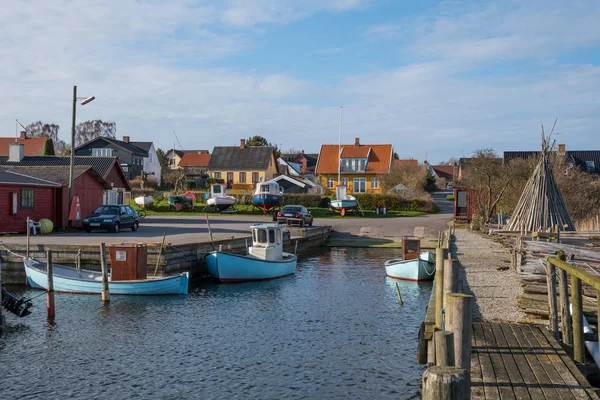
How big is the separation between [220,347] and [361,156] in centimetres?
6213

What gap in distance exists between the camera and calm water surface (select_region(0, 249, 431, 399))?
12.0m

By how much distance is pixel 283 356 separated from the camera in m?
14.3

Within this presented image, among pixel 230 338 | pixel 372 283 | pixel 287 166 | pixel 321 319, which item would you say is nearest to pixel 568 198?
pixel 372 283

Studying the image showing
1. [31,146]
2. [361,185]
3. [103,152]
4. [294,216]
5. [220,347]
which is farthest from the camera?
[103,152]

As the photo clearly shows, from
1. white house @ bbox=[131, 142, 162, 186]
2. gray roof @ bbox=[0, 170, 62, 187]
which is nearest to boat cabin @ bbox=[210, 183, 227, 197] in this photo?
gray roof @ bbox=[0, 170, 62, 187]

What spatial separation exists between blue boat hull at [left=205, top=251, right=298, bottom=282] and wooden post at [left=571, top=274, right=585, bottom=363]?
17.1 meters

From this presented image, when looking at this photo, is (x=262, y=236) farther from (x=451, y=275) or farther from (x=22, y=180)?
(x=451, y=275)

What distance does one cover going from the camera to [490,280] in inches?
700

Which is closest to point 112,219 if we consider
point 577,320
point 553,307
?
point 553,307

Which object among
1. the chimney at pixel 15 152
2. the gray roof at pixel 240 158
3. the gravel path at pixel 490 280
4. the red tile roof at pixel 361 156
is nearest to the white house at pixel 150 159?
the gray roof at pixel 240 158

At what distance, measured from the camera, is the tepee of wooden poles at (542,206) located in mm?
24016

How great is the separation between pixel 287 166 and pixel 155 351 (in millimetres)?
82956

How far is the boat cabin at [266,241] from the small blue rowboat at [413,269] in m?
5.37

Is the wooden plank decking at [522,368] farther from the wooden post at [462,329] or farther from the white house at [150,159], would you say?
the white house at [150,159]
